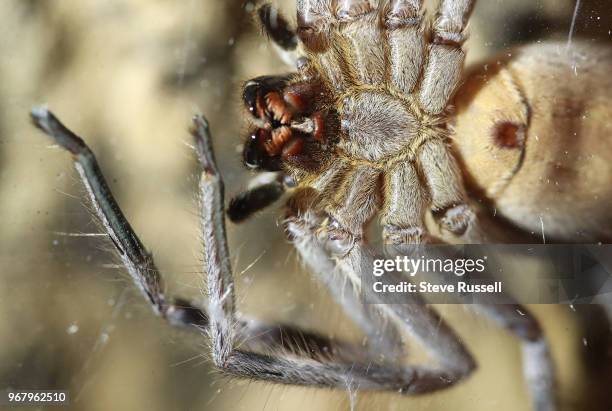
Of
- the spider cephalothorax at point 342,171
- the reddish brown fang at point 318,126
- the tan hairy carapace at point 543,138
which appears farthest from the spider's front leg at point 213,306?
the tan hairy carapace at point 543,138

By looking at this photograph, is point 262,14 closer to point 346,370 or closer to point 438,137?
point 438,137

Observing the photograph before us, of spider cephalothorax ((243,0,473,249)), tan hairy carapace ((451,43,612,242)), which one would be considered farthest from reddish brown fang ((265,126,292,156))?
tan hairy carapace ((451,43,612,242))

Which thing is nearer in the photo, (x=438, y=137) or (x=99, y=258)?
(x=438, y=137)

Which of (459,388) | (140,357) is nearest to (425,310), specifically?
(459,388)

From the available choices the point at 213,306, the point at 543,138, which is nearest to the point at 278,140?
the point at 213,306

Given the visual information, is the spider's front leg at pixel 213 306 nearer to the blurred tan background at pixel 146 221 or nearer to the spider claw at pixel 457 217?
the blurred tan background at pixel 146 221

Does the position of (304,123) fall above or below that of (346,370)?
above
